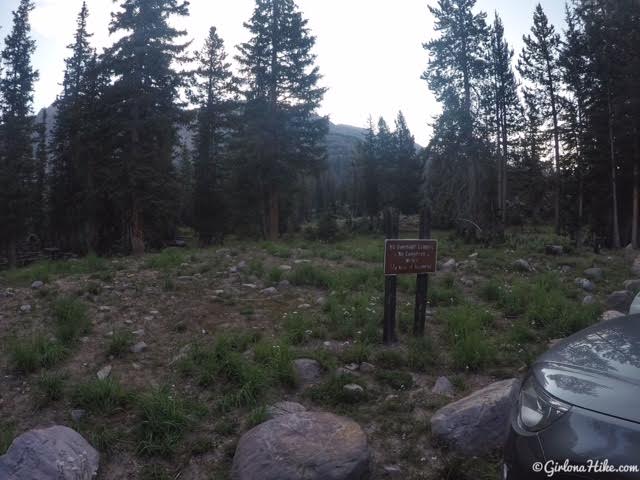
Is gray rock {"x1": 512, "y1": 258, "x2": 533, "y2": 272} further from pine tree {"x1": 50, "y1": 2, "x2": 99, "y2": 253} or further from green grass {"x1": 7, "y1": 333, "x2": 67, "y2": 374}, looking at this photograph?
pine tree {"x1": 50, "y1": 2, "x2": 99, "y2": 253}

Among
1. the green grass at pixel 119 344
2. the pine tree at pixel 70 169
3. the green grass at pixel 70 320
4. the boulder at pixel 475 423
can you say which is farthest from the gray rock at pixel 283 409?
the pine tree at pixel 70 169

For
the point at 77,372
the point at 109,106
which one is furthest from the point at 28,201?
the point at 77,372

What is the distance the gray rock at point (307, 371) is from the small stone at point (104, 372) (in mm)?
2045

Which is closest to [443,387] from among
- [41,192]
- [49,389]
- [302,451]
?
[302,451]

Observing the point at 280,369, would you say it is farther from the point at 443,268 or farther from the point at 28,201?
the point at 28,201

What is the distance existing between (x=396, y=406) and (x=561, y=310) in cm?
401

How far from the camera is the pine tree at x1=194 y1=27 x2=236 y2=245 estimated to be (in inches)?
1073

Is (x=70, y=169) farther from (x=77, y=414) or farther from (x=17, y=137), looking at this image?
(x=77, y=414)

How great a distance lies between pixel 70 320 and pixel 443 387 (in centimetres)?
515

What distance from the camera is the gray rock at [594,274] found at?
9.43 metres

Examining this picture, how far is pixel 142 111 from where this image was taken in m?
17.1

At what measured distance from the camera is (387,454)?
334 centimetres

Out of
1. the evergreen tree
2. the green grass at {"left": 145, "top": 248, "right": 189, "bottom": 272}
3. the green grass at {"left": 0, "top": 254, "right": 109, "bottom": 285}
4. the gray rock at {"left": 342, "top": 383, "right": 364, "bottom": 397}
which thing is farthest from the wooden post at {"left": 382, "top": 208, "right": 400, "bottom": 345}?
the evergreen tree

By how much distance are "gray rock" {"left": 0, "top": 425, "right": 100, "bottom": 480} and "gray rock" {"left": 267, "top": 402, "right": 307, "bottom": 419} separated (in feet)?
4.76
